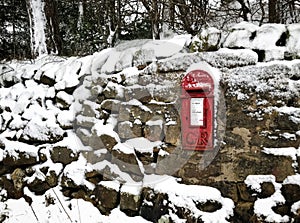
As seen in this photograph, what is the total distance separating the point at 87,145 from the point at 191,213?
1.25m

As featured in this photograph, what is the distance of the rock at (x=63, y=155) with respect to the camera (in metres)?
3.22

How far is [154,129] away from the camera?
2791 millimetres

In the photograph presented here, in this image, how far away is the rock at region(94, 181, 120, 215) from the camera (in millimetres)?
2895

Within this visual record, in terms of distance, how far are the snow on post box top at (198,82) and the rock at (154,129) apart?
37 centimetres

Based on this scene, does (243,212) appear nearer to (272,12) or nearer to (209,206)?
(209,206)

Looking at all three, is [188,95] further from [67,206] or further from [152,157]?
Answer: [67,206]

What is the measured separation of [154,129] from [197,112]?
0.43 metres

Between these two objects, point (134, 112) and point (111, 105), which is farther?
point (111, 105)

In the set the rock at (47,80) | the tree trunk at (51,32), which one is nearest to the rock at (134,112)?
the rock at (47,80)

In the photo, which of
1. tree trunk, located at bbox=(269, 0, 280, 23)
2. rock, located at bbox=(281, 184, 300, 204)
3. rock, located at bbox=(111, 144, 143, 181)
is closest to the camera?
rock, located at bbox=(281, 184, 300, 204)

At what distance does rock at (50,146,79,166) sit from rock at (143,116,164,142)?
83 centimetres

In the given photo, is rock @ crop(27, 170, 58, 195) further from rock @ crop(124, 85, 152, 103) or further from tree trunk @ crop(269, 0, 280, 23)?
tree trunk @ crop(269, 0, 280, 23)

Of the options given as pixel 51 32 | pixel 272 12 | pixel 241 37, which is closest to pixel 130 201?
pixel 241 37

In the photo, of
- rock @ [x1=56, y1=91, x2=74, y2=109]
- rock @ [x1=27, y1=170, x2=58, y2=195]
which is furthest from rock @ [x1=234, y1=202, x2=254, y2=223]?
rock @ [x1=56, y1=91, x2=74, y2=109]
